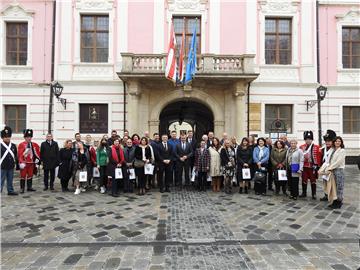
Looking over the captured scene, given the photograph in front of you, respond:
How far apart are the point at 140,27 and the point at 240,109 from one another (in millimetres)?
6821

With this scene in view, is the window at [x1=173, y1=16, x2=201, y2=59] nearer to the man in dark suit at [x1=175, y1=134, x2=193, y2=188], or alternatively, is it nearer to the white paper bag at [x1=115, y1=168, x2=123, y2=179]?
the man in dark suit at [x1=175, y1=134, x2=193, y2=188]

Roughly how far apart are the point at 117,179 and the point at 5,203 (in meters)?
2.96

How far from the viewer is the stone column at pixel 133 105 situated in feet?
44.3

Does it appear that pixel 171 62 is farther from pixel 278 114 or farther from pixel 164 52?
pixel 278 114

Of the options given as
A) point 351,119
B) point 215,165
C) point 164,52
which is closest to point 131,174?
point 215,165

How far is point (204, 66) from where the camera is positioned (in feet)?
43.2

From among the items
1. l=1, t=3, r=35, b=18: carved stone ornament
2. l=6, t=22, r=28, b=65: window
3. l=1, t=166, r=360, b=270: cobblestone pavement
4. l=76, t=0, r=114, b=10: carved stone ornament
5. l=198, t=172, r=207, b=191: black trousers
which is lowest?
l=1, t=166, r=360, b=270: cobblestone pavement

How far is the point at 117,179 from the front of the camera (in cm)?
848

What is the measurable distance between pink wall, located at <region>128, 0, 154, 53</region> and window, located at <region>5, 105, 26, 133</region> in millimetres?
6771

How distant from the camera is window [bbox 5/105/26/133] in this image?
47.7 ft

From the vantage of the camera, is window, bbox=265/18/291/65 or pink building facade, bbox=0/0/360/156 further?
window, bbox=265/18/291/65

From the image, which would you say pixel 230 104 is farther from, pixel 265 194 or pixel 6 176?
pixel 6 176

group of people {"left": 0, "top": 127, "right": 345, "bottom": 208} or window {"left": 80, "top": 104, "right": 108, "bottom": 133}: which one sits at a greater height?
window {"left": 80, "top": 104, "right": 108, "bottom": 133}

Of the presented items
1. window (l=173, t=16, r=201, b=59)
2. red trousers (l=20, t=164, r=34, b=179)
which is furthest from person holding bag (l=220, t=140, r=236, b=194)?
window (l=173, t=16, r=201, b=59)
